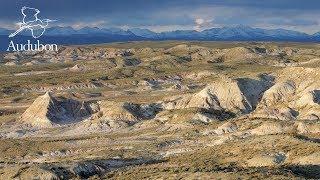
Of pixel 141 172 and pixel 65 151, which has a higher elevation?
pixel 141 172

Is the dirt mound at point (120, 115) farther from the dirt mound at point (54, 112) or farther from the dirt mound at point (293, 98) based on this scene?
the dirt mound at point (293, 98)

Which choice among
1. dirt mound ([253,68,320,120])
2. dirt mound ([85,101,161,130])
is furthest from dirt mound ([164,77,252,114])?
dirt mound ([85,101,161,130])

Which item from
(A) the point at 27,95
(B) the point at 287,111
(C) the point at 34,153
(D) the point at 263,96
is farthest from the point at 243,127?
(A) the point at 27,95

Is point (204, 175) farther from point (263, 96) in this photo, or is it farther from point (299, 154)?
point (263, 96)

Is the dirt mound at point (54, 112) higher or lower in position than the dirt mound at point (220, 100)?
lower

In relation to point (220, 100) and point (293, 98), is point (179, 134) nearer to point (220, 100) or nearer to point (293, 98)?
point (220, 100)

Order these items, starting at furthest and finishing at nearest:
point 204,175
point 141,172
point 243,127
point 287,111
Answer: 1. point 287,111
2. point 243,127
3. point 141,172
4. point 204,175

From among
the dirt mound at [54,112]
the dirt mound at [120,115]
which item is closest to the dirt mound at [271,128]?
the dirt mound at [120,115]

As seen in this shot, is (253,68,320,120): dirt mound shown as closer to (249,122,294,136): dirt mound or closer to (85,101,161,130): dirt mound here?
(249,122,294,136): dirt mound
